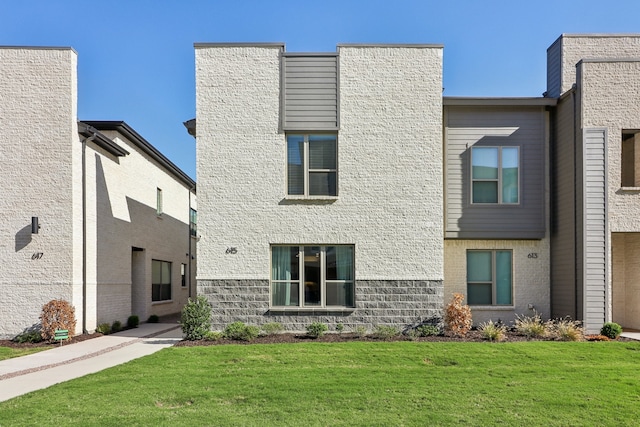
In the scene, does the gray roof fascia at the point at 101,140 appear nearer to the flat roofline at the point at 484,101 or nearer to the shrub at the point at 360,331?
the shrub at the point at 360,331

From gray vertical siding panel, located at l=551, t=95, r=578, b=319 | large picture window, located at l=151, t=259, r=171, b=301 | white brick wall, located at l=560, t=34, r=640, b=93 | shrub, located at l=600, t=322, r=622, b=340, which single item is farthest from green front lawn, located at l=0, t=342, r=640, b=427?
white brick wall, located at l=560, t=34, r=640, b=93

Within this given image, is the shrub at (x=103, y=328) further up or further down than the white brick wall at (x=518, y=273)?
further down

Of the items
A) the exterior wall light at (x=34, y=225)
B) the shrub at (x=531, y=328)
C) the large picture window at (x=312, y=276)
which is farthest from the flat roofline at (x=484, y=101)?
the exterior wall light at (x=34, y=225)

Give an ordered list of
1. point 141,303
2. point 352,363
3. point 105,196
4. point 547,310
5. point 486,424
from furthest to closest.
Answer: point 141,303 < point 105,196 < point 547,310 < point 352,363 < point 486,424

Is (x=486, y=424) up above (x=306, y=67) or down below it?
below

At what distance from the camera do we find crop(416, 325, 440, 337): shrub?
12367 millimetres

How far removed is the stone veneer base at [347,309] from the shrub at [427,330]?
0.27 metres

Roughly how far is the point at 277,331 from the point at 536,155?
927 centimetres

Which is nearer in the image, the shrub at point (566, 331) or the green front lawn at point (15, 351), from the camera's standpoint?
the green front lawn at point (15, 351)

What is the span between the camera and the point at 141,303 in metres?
17.9

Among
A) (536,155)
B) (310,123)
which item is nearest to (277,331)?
(310,123)

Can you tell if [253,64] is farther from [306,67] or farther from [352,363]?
[352,363]

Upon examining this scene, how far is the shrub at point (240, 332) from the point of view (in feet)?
39.2

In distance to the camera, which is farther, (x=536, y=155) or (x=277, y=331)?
(x=536, y=155)
